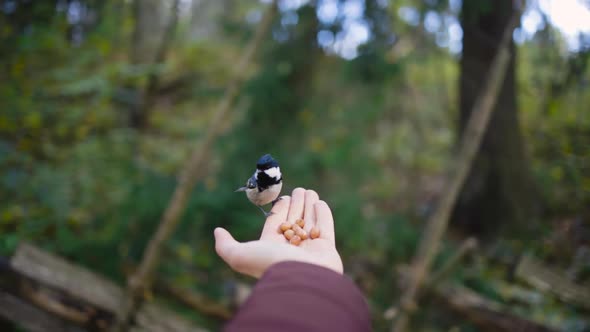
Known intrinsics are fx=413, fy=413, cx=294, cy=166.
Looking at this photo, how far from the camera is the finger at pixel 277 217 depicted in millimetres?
1474

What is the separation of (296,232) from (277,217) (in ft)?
0.34

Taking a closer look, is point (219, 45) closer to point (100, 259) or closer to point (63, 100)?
point (63, 100)

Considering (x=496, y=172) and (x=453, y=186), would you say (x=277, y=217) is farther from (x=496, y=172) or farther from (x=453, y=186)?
(x=496, y=172)

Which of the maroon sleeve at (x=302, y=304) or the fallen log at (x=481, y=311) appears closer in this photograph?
the maroon sleeve at (x=302, y=304)

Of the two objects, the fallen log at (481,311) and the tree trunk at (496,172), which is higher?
the tree trunk at (496,172)

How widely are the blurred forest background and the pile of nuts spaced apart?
183cm

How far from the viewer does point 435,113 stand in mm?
6645

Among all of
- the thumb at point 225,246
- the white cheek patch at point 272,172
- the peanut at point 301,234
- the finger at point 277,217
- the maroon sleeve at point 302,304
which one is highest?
the white cheek patch at point 272,172

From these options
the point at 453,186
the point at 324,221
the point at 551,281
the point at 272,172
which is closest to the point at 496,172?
the point at 551,281

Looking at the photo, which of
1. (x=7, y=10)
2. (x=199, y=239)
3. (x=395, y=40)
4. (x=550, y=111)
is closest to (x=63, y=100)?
(x=7, y=10)

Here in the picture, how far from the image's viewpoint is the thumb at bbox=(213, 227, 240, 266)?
1340 mm

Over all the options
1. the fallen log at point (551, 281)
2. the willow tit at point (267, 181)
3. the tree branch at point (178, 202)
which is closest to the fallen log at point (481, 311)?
the fallen log at point (551, 281)

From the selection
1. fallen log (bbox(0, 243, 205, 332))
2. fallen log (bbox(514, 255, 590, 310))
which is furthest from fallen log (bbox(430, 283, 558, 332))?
fallen log (bbox(0, 243, 205, 332))

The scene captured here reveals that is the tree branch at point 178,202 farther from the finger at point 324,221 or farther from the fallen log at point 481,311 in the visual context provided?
the fallen log at point 481,311
